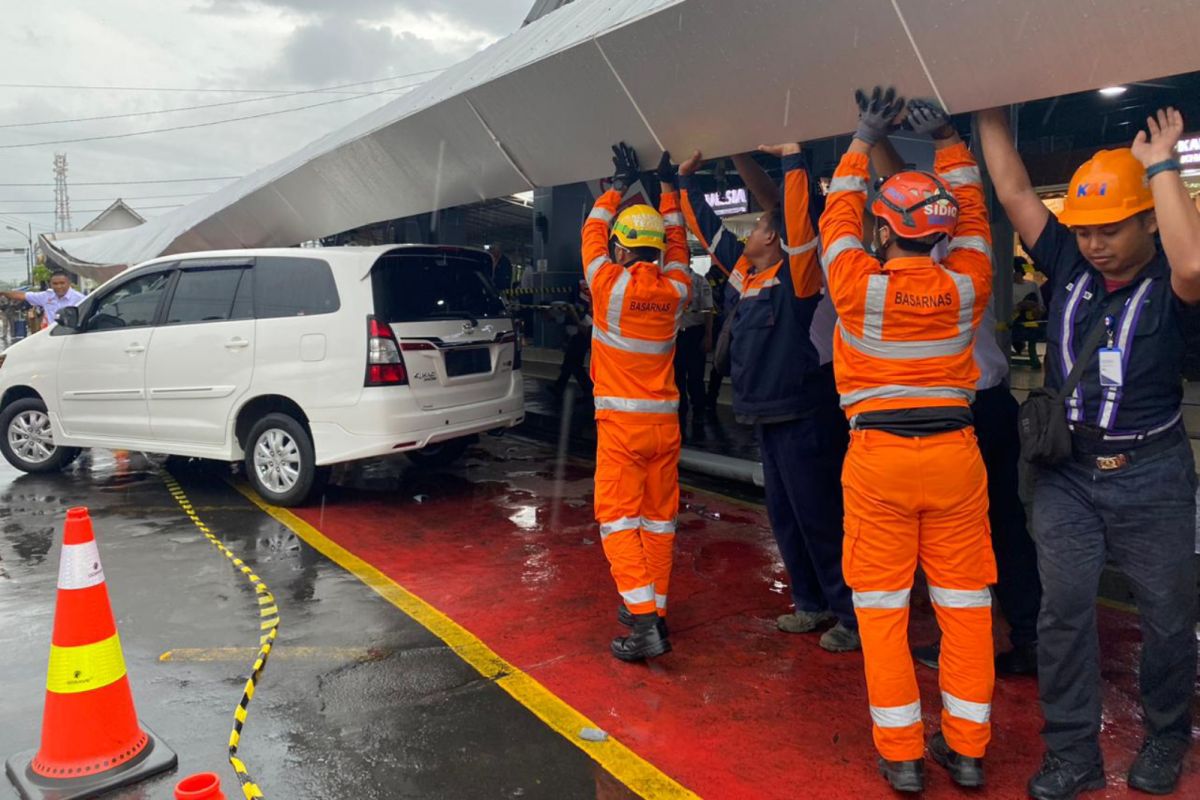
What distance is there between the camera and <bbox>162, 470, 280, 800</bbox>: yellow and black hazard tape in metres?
2.81

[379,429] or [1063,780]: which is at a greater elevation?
[379,429]

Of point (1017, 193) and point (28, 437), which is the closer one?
point (1017, 193)

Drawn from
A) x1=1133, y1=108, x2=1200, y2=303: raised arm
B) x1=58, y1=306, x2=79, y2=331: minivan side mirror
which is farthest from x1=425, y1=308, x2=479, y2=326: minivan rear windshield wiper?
x1=1133, y1=108, x2=1200, y2=303: raised arm

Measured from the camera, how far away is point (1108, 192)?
2547 millimetres

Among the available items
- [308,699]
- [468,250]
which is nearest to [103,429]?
[468,250]

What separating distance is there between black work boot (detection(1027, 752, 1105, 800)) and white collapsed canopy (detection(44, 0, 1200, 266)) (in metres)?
2.30

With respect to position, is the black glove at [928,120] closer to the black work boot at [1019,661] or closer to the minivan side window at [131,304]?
the black work boot at [1019,661]

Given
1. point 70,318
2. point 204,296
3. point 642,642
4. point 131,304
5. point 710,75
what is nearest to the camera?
point 642,642

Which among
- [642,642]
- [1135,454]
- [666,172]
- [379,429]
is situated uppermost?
[666,172]

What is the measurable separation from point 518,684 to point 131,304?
5240 mm

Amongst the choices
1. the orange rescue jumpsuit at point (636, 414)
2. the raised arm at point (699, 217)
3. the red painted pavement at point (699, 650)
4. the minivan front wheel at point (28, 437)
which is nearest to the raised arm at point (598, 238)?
the orange rescue jumpsuit at point (636, 414)

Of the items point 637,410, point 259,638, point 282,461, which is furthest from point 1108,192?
point 282,461

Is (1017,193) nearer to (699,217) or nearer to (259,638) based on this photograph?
(699,217)

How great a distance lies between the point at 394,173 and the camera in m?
7.50
